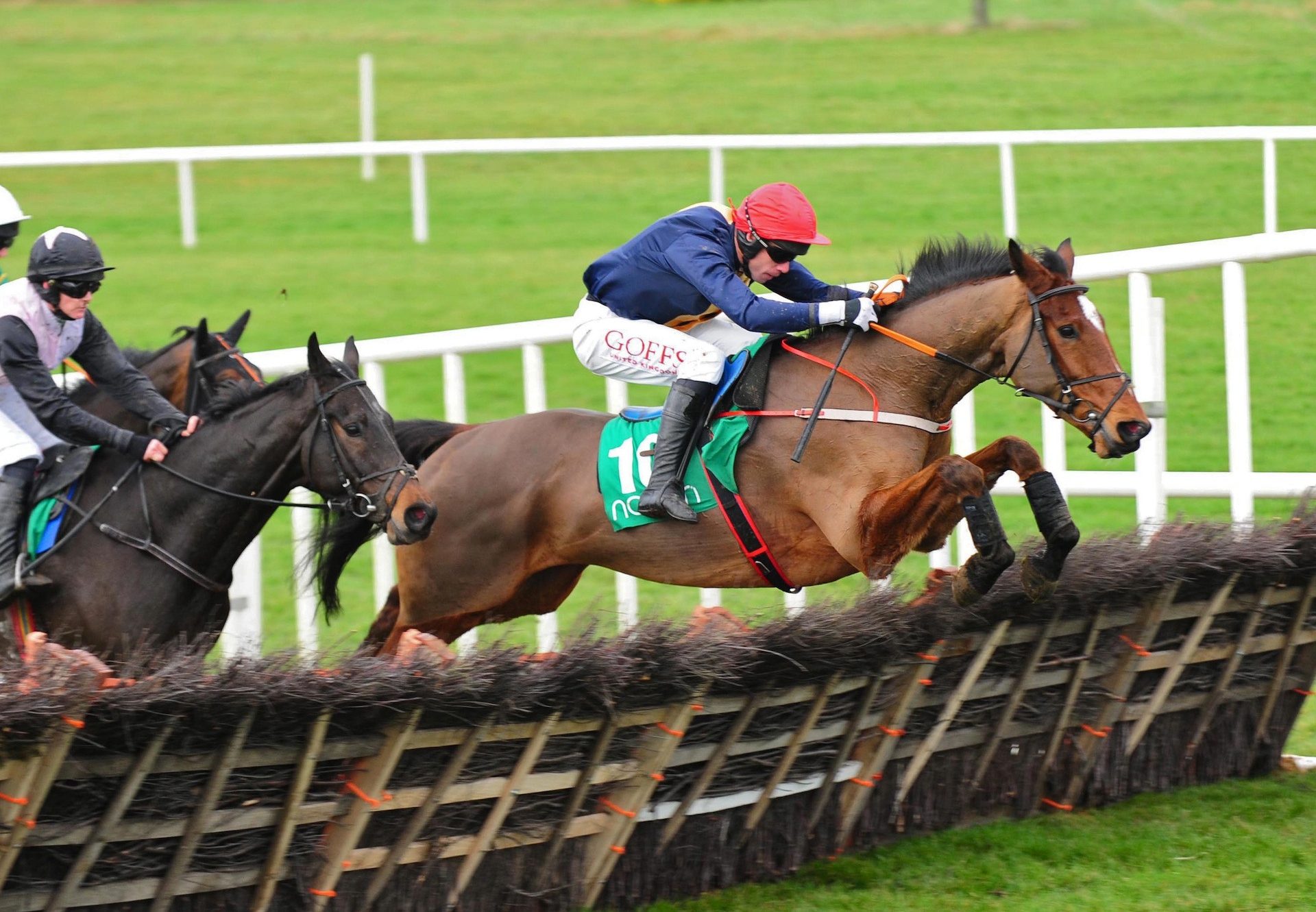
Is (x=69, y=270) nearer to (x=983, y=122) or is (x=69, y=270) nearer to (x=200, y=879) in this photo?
(x=200, y=879)

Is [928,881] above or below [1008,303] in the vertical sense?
below

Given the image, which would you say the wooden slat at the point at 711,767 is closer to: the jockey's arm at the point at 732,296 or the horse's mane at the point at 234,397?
the jockey's arm at the point at 732,296

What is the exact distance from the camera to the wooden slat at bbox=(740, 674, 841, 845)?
14.1 ft

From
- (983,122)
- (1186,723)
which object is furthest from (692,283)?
(983,122)

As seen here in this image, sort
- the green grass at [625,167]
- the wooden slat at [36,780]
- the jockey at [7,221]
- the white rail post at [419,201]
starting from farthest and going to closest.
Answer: the white rail post at [419,201] < the green grass at [625,167] < the jockey at [7,221] < the wooden slat at [36,780]

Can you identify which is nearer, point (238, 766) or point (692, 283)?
point (238, 766)

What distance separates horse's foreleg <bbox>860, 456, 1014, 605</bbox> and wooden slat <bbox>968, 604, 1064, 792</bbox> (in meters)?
0.36

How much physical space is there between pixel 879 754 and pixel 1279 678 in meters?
1.54

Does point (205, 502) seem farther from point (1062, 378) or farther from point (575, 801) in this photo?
point (1062, 378)

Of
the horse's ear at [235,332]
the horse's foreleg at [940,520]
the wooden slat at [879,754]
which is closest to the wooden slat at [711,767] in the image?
the wooden slat at [879,754]

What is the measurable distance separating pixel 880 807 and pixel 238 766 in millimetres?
1920

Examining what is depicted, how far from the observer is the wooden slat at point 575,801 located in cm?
400

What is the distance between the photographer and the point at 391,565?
6.29 meters

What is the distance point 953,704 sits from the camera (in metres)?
4.55
